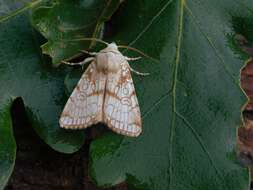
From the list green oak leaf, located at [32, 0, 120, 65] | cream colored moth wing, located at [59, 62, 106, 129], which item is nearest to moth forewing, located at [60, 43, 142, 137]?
cream colored moth wing, located at [59, 62, 106, 129]

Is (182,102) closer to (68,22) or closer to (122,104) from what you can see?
(122,104)

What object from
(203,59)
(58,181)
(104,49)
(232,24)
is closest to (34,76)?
(104,49)

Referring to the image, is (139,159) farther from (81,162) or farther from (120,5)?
(120,5)

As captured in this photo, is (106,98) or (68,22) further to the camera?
(106,98)

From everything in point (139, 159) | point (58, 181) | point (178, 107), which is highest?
point (178, 107)

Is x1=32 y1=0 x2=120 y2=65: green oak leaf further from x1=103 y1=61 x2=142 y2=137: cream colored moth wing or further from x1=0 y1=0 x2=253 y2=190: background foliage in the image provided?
x1=103 y1=61 x2=142 y2=137: cream colored moth wing

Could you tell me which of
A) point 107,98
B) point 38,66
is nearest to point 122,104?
point 107,98

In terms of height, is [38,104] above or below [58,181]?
above
